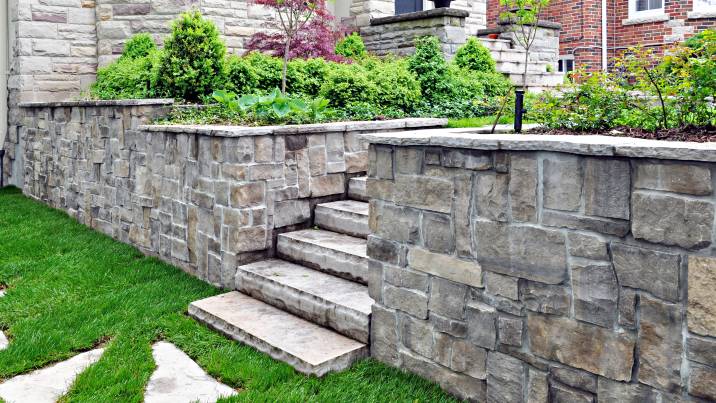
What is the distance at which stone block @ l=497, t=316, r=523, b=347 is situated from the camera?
3.17 metres

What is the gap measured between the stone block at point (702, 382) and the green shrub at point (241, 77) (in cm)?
569

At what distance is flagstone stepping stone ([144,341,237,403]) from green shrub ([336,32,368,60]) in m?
7.06

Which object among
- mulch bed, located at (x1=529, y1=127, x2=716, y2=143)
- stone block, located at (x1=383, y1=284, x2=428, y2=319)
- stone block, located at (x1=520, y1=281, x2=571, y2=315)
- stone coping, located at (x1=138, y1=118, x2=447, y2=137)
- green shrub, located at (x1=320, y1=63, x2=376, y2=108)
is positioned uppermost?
green shrub, located at (x1=320, y1=63, x2=376, y2=108)

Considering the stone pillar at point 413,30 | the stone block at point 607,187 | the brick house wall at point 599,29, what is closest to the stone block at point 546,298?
the stone block at point 607,187

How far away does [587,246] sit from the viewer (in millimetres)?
2859

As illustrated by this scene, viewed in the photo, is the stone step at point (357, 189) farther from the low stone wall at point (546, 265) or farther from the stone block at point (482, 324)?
the stone block at point (482, 324)

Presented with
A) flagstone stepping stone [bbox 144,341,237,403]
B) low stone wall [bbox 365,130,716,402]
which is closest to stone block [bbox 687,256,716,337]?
low stone wall [bbox 365,130,716,402]

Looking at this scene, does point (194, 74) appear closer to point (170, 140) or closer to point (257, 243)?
point (170, 140)

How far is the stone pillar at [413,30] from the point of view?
395 inches

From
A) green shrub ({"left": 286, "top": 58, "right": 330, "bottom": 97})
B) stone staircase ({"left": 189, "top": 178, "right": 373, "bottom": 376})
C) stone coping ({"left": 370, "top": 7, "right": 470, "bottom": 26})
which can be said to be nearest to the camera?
stone staircase ({"left": 189, "top": 178, "right": 373, "bottom": 376})

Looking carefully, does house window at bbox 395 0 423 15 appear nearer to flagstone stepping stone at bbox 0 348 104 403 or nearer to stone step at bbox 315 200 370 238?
stone step at bbox 315 200 370 238

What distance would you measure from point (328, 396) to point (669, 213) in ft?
5.93

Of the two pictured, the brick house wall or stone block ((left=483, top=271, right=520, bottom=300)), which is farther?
the brick house wall

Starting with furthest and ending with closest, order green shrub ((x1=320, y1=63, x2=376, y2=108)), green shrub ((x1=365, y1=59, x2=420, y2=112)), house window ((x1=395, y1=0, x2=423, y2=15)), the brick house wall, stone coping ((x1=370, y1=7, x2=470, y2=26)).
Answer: the brick house wall → house window ((x1=395, y1=0, x2=423, y2=15)) → stone coping ((x1=370, y1=7, x2=470, y2=26)) → green shrub ((x1=365, y1=59, x2=420, y2=112)) → green shrub ((x1=320, y1=63, x2=376, y2=108))
